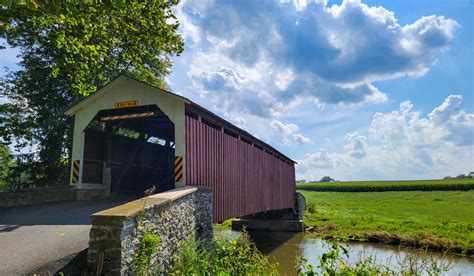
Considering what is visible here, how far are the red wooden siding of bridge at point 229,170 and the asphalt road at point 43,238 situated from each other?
2307 mm

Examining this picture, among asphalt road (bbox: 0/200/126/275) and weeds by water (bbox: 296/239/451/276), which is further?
asphalt road (bbox: 0/200/126/275)

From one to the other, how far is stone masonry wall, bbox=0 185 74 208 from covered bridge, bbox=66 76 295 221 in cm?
32

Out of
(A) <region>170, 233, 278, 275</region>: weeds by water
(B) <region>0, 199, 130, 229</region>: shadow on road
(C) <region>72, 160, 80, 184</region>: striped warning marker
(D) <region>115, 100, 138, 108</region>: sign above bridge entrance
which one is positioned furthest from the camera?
(C) <region>72, 160, 80, 184</region>: striped warning marker

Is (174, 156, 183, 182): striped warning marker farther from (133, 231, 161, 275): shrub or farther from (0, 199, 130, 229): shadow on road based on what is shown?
(133, 231, 161, 275): shrub

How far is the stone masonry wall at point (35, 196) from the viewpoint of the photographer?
7562mm

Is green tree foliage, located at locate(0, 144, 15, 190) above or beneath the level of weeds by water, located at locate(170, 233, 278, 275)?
above

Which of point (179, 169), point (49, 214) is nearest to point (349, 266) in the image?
point (179, 169)

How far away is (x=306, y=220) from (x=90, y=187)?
15.1 m

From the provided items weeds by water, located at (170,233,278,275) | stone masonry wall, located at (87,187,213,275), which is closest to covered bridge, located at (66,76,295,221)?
stone masonry wall, located at (87,187,213,275)

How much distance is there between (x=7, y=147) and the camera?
14133mm

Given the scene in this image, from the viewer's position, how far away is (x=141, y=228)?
394cm

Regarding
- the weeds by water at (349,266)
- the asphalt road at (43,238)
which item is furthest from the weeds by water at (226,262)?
the asphalt road at (43,238)

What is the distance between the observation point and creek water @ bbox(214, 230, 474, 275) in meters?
9.20

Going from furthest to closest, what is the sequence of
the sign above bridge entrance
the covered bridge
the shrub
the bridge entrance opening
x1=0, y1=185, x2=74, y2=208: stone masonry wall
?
the bridge entrance opening < the sign above bridge entrance < x1=0, y1=185, x2=74, y2=208: stone masonry wall < the covered bridge < the shrub
